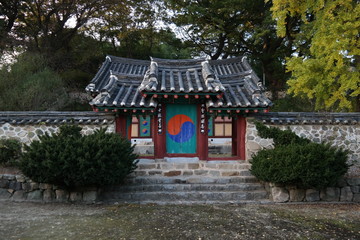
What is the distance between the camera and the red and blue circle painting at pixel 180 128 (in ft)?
31.7

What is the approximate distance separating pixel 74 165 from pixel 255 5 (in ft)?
52.2

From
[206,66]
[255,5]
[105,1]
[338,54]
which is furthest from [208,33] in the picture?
[338,54]

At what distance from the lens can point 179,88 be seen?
8.82 m

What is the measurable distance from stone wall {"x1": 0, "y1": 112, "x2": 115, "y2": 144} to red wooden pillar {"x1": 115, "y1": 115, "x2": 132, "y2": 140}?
166mm

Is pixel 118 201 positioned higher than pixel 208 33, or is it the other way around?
pixel 208 33

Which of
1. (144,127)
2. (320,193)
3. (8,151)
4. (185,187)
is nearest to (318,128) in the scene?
(320,193)

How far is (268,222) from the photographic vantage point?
5.86m

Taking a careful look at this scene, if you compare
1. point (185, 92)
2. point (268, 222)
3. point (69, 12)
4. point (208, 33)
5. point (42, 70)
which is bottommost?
point (268, 222)

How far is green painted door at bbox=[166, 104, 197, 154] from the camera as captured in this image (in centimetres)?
965

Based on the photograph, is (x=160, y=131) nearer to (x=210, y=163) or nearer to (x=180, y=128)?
(x=180, y=128)

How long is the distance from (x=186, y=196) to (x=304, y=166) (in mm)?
3221

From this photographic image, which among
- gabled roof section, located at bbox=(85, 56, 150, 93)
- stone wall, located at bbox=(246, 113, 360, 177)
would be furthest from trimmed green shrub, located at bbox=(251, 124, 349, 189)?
gabled roof section, located at bbox=(85, 56, 150, 93)

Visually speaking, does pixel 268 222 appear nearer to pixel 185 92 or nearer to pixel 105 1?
pixel 185 92

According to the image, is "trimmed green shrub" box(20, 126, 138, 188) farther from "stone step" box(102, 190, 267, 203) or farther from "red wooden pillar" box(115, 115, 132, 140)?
"red wooden pillar" box(115, 115, 132, 140)
